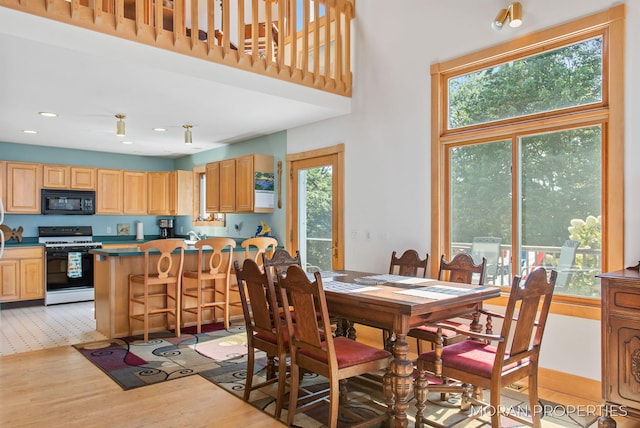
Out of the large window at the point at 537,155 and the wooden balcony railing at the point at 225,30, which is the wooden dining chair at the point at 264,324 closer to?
the large window at the point at 537,155

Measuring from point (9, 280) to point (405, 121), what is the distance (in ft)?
19.2

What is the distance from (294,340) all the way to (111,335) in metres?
2.92

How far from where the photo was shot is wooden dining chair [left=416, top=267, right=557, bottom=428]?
2.29m

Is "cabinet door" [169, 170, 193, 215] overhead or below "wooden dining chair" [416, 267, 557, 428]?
overhead

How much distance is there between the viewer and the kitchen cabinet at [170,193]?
7742 millimetres

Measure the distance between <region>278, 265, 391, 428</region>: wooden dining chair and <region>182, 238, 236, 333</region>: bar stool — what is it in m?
2.48

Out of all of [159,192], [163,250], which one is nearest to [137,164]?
[159,192]

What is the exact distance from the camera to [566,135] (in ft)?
11.1

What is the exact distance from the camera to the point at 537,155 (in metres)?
3.54

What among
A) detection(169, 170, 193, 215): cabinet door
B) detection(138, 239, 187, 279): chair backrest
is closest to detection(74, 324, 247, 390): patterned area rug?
detection(138, 239, 187, 279): chair backrest

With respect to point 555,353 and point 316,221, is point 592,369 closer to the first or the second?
point 555,353

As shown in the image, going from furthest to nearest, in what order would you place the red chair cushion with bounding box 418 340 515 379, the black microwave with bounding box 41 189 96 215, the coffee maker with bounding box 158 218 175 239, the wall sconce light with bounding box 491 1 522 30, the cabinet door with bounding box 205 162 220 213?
1. the coffee maker with bounding box 158 218 175 239
2. the black microwave with bounding box 41 189 96 215
3. the cabinet door with bounding box 205 162 220 213
4. the wall sconce light with bounding box 491 1 522 30
5. the red chair cushion with bounding box 418 340 515 379

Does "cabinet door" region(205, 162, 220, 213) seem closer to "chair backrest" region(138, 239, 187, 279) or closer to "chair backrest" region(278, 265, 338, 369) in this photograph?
"chair backrest" region(138, 239, 187, 279)

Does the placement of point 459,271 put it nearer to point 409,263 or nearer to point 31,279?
point 409,263
